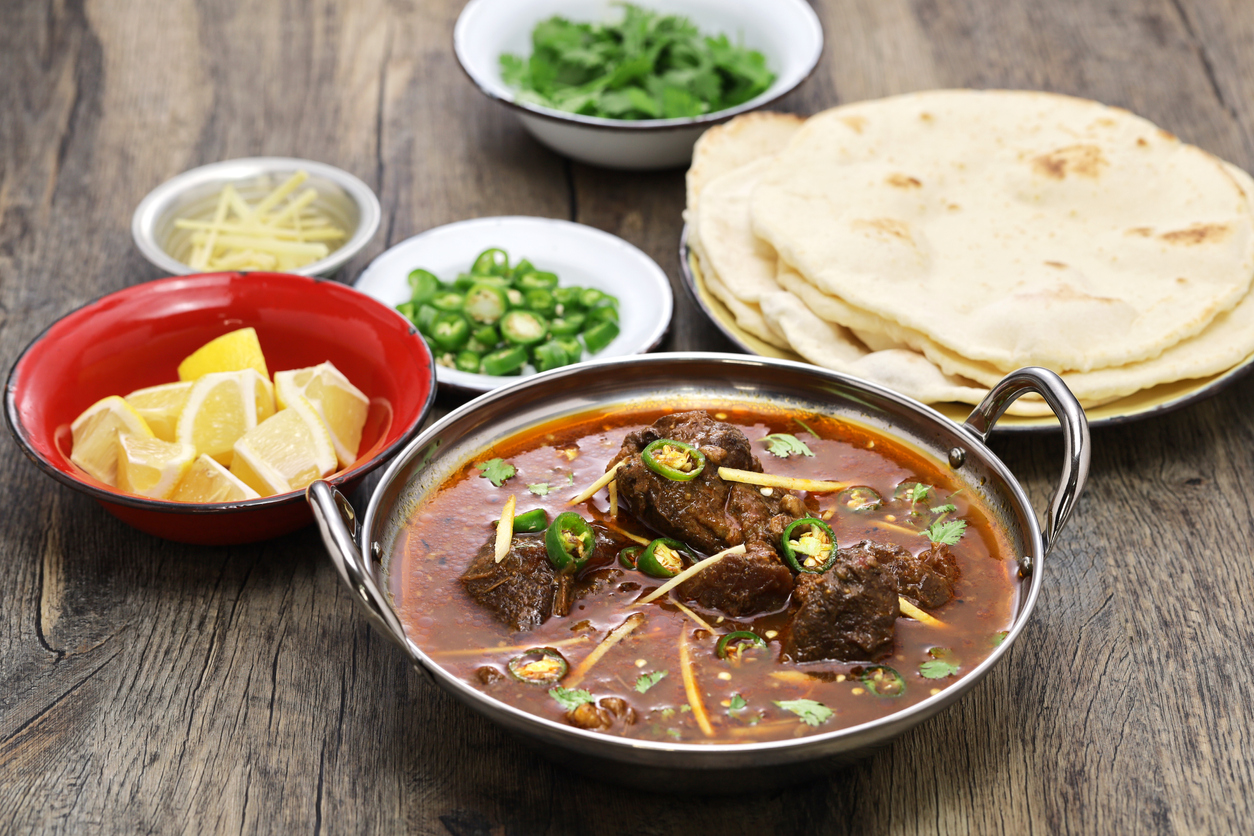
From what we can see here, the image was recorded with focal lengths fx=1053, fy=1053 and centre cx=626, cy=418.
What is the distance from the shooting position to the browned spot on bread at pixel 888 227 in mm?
3148

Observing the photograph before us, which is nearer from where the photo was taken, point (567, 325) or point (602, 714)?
point (602, 714)

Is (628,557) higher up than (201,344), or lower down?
higher up

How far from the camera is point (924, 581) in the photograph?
6.75ft

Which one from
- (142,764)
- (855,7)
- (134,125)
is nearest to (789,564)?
(142,764)

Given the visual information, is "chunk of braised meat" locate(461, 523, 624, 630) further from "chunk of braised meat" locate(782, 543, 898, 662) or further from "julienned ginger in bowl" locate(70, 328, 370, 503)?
"julienned ginger in bowl" locate(70, 328, 370, 503)

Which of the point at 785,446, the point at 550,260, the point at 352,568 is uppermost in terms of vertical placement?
the point at 352,568

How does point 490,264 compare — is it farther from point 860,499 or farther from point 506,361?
point 860,499

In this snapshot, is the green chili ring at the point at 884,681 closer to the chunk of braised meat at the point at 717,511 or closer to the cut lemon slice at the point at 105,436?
the chunk of braised meat at the point at 717,511

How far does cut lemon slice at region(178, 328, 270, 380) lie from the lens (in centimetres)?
277

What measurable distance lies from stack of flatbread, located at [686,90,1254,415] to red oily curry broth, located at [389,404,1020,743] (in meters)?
0.59

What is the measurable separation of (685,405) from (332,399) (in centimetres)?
91

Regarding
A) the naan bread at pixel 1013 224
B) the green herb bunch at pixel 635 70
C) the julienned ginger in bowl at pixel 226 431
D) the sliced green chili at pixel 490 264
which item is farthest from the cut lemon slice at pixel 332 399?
the green herb bunch at pixel 635 70

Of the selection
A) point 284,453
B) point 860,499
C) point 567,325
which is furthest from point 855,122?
point 284,453

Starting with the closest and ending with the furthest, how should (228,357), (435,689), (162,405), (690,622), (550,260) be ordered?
(690,622) → (435,689) → (162,405) → (228,357) → (550,260)
